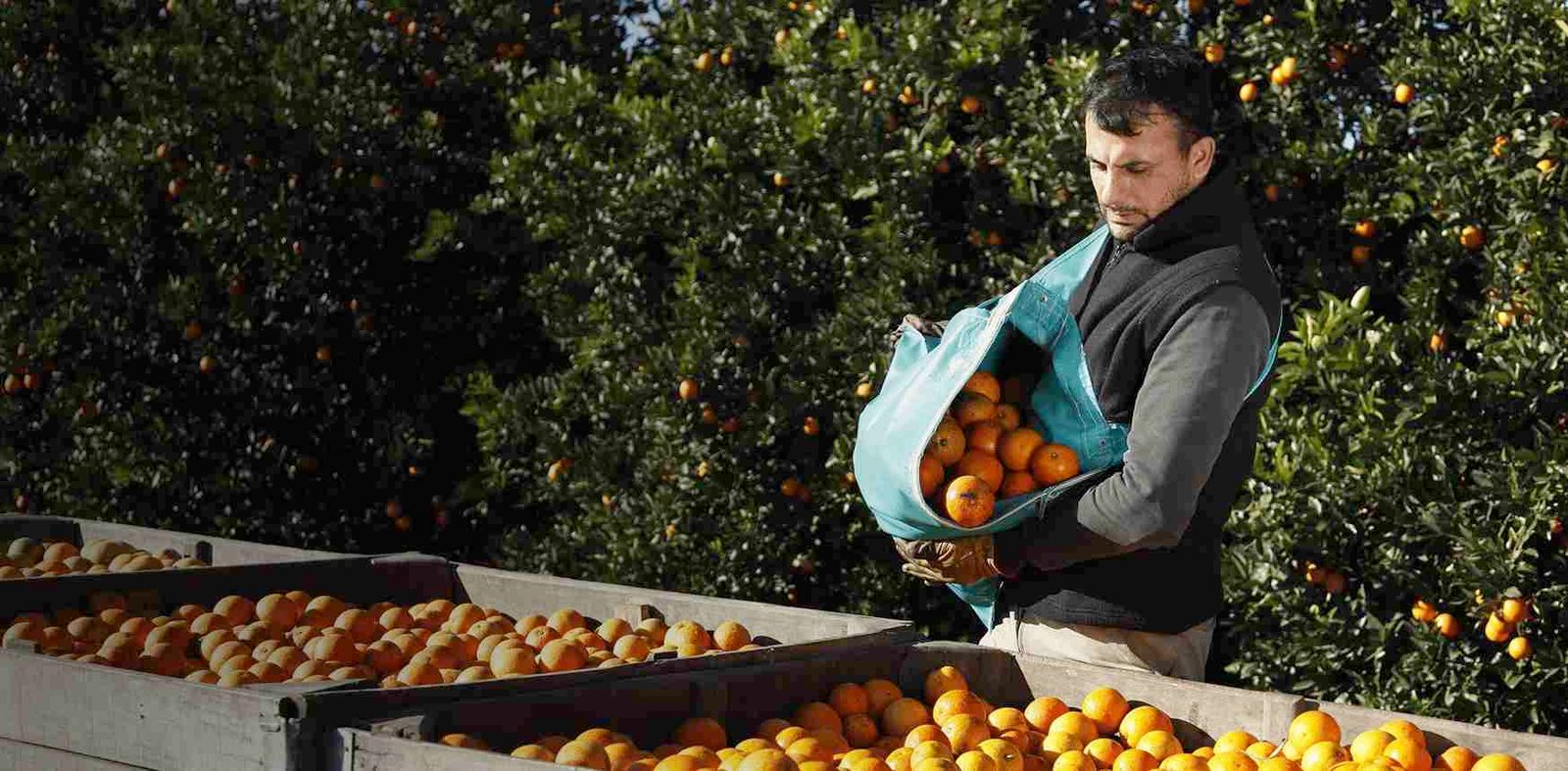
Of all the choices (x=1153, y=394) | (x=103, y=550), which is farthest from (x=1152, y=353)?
(x=103, y=550)

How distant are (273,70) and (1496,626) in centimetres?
524

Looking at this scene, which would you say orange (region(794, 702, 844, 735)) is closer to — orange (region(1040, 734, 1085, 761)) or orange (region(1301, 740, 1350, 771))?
orange (region(1040, 734, 1085, 761))

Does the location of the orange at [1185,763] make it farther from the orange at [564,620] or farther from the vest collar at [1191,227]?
the orange at [564,620]

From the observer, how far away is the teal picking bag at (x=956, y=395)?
266cm

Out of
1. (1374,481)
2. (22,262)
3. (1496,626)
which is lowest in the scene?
(1496,626)

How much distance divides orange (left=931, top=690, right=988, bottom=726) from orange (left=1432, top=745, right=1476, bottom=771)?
0.69 m

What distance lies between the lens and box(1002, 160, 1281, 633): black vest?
271 centimetres

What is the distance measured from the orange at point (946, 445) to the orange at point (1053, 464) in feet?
0.46

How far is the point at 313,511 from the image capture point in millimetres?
7238

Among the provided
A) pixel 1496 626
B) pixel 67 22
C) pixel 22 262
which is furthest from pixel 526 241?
pixel 1496 626

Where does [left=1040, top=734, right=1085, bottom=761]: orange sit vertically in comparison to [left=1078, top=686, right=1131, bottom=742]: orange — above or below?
below

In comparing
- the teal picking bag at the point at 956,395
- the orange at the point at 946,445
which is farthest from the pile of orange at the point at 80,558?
the orange at the point at 946,445

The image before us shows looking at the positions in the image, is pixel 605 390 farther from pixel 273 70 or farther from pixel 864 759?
pixel 864 759

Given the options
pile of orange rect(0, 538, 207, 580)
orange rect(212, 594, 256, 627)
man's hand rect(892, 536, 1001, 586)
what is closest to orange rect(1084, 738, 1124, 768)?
man's hand rect(892, 536, 1001, 586)
